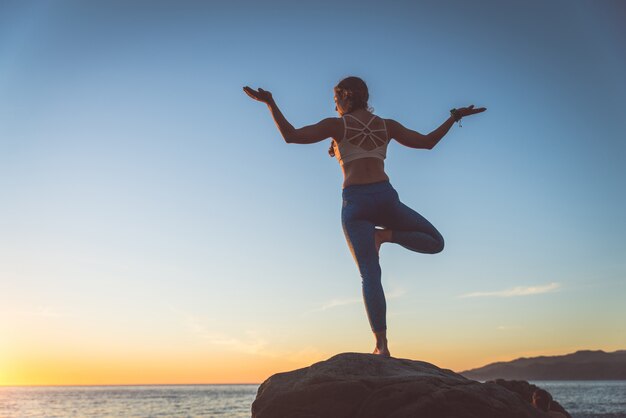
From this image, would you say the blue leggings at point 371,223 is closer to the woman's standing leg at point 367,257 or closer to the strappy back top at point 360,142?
the woman's standing leg at point 367,257

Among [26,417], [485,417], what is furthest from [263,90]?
[26,417]

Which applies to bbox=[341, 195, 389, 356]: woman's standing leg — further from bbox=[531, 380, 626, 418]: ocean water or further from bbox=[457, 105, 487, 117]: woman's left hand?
bbox=[531, 380, 626, 418]: ocean water

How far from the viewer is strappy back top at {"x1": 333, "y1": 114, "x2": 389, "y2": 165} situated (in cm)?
665

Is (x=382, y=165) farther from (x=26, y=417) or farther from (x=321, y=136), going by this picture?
(x=26, y=417)

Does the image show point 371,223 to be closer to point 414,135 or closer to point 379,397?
point 414,135

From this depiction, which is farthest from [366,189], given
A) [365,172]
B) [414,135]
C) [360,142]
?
[414,135]

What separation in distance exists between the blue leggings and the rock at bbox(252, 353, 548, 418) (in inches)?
30.1

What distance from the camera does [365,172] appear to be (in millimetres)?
6625

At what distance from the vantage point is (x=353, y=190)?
21.8 ft

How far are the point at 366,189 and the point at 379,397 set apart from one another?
90.5 inches

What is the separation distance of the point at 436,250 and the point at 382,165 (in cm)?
123

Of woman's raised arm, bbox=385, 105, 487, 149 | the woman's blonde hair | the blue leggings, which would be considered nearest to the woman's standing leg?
the blue leggings

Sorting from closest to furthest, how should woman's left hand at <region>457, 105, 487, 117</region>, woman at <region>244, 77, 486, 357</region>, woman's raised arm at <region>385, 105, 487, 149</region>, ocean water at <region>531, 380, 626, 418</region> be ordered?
woman at <region>244, 77, 486, 357</region>
woman's raised arm at <region>385, 105, 487, 149</region>
woman's left hand at <region>457, 105, 487, 117</region>
ocean water at <region>531, 380, 626, 418</region>

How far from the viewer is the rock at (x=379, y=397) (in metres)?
5.19
